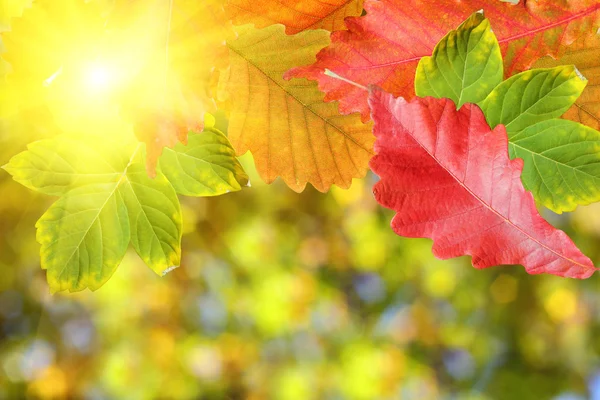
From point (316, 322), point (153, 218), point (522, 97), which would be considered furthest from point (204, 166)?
point (316, 322)

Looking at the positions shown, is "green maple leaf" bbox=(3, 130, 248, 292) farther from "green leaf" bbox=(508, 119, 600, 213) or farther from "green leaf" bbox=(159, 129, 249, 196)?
"green leaf" bbox=(508, 119, 600, 213)

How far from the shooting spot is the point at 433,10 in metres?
0.21

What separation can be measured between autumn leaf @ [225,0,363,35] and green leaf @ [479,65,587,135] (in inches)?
2.8

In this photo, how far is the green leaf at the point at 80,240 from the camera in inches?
8.9

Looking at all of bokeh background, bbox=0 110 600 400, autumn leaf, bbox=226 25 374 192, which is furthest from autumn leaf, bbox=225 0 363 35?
bokeh background, bbox=0 110 600 400

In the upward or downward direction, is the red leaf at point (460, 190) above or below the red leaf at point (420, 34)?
below

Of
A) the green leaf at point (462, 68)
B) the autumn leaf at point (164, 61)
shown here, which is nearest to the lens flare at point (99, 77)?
the autumn leaf at point (164, 61)

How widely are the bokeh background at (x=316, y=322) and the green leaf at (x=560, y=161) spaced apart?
124 inches

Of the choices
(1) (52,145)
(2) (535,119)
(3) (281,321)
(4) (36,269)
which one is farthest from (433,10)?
(3) (281,321)

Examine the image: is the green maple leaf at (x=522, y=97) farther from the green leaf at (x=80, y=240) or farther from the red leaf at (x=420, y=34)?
the green leaf at (x=80, y=240)

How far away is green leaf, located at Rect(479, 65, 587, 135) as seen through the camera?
194 mm

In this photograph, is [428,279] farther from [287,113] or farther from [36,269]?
[287,113]

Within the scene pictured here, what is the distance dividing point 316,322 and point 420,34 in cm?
352

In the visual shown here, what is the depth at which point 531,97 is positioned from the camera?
197 mm
